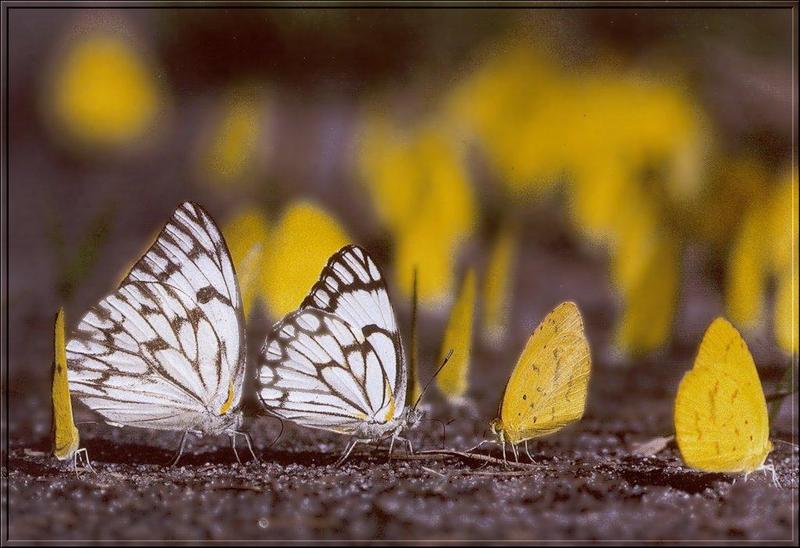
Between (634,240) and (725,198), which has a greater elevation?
(725,198)

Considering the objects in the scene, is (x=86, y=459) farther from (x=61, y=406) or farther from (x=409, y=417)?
(x=409, y=417)

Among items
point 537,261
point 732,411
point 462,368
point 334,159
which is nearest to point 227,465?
point 462,368

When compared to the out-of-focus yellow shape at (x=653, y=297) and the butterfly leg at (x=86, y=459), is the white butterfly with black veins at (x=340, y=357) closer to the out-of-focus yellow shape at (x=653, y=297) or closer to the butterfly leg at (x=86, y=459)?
the butterfly leg at (x=86, y=459)

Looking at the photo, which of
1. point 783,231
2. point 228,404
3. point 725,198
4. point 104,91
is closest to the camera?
point 228,404

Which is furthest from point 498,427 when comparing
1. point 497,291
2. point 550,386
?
point 497,291

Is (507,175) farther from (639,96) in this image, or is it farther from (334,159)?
(334,159)

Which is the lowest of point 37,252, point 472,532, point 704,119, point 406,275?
point 472,532

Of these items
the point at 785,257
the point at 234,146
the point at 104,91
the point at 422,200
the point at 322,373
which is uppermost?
the point at 104,91

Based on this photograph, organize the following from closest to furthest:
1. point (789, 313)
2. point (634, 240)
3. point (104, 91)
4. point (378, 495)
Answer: point (378, 495), point (789, 313), point (634, 240), point (104, 91)
